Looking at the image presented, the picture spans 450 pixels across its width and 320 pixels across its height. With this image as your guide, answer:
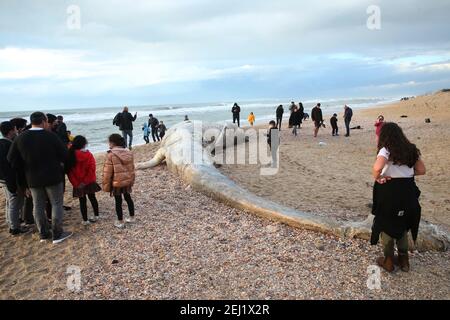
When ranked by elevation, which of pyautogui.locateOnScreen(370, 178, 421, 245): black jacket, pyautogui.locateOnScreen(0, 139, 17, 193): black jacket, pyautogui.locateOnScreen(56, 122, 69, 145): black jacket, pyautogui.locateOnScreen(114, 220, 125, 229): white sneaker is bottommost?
pyautogui.locateOnScreen(114, 220, 125, 229): white sneaker

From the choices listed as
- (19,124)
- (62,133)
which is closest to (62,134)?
(62,133)

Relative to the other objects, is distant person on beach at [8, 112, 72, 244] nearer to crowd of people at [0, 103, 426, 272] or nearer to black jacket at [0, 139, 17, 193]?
crowd of people at [0, 103, 426, 272]

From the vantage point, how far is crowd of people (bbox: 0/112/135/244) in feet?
16.1

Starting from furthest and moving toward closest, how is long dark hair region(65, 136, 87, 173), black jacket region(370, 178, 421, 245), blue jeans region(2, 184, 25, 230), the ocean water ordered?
1. the ocean water
2. long dark hair region(65, 136, 87, 173)
3. blue jeans region(2, 184, 25, 230)
4. black jacket region(370, 178, 421, 245)

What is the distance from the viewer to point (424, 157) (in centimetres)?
1229

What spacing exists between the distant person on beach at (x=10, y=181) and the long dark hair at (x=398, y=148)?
5025 millimetres

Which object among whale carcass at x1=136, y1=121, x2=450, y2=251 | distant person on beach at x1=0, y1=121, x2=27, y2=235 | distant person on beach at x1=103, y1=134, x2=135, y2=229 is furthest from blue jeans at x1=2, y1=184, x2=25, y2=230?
whale carcass at x1=136, y1=121, x2=450, y2=251

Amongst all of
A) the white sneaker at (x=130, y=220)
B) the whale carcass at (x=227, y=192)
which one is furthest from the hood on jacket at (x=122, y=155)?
the whale carcass at (x=227, y=192)

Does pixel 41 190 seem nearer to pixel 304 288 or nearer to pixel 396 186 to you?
pixel 304 288

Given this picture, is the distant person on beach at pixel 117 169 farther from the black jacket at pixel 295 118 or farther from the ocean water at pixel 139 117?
the ocean water at pixel 139 117

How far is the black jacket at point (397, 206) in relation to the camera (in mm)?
4070

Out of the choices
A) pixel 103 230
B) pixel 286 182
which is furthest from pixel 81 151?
pixel 286 182

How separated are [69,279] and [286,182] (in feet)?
20.0
